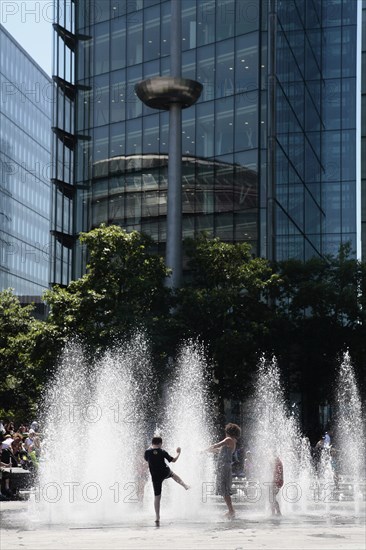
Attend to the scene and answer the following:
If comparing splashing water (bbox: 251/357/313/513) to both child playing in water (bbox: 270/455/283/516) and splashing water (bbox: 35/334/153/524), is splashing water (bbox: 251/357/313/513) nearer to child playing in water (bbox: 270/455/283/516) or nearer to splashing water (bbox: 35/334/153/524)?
child playing in water (bbox: 270/455/283/516)

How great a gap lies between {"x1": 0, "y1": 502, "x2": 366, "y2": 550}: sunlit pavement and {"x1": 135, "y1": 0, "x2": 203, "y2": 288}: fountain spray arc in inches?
827

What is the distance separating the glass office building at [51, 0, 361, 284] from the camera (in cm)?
5109

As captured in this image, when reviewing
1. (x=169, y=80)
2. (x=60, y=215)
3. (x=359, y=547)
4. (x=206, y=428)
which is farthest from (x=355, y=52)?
(x=359, y=547)

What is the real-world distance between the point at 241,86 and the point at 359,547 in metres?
40.5

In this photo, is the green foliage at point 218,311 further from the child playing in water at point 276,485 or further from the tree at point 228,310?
the child playing in water at point 276,485

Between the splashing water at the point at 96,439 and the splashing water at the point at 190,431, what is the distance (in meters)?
0.84

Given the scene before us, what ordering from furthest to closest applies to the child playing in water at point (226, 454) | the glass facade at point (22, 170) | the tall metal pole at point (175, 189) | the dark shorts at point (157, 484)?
the glass facade at point (22, 170) < the tall metal pole at point (175, 189) < the child playing in water at point (226, 454) < the dark shorts at point (157, 484)

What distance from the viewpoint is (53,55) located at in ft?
196

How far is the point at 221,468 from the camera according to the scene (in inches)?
722

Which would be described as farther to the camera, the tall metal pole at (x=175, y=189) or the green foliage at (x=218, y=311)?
the tall metal pole at (x=175, y=189)

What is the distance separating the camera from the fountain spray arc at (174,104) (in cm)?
3906

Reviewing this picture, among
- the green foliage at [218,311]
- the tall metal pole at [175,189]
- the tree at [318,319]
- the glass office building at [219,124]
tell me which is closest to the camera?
the green foliage at [218,311]

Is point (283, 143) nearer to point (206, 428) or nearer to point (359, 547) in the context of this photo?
point (206, 428)

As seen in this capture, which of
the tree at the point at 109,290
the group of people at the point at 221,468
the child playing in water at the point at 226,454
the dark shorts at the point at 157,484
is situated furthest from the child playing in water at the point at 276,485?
the tree at the point at 109,290
